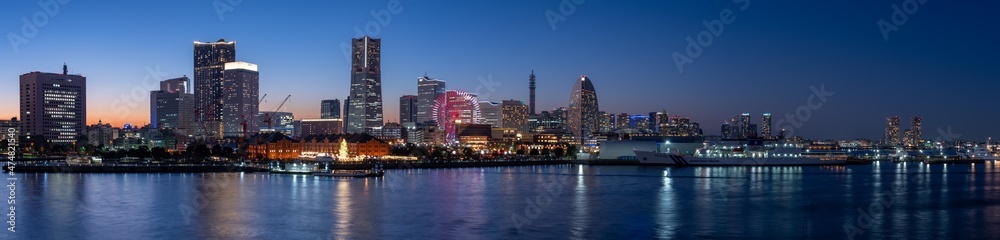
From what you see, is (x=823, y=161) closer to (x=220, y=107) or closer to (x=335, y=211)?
(x=335, y=211)

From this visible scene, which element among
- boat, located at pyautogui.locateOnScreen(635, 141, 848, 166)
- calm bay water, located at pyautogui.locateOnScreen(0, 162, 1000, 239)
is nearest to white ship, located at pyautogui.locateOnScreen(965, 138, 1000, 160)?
boat, located at pyautogui.locateOnScreen(635, 141, 848, 166)

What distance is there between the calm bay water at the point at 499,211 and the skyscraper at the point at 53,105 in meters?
82.7

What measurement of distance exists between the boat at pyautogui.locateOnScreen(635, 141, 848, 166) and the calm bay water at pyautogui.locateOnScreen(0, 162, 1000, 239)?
25.7 m

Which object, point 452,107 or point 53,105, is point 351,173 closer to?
point 452,107

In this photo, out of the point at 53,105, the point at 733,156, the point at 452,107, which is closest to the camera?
the point at 733,156

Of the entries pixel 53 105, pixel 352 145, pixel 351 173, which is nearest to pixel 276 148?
pixel 352 145

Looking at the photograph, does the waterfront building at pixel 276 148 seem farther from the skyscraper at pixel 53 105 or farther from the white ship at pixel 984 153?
the white ship at pixel 984 153

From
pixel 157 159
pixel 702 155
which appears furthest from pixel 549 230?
pixel 157 159

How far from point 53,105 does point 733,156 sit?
89294mm

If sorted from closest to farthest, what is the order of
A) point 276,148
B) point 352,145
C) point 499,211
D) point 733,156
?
1. point 499,211
2. point 733,156
3. point 352,145
4. point 276,148

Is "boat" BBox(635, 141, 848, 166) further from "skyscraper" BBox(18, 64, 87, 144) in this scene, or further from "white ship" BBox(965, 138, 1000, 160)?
"skyscraper" BBox(18, 64, 87, 144)

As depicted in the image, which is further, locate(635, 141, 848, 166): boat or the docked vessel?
locate(635, 141, 848, 166): boat

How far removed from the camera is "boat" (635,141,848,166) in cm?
5916

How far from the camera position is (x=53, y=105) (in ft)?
355
